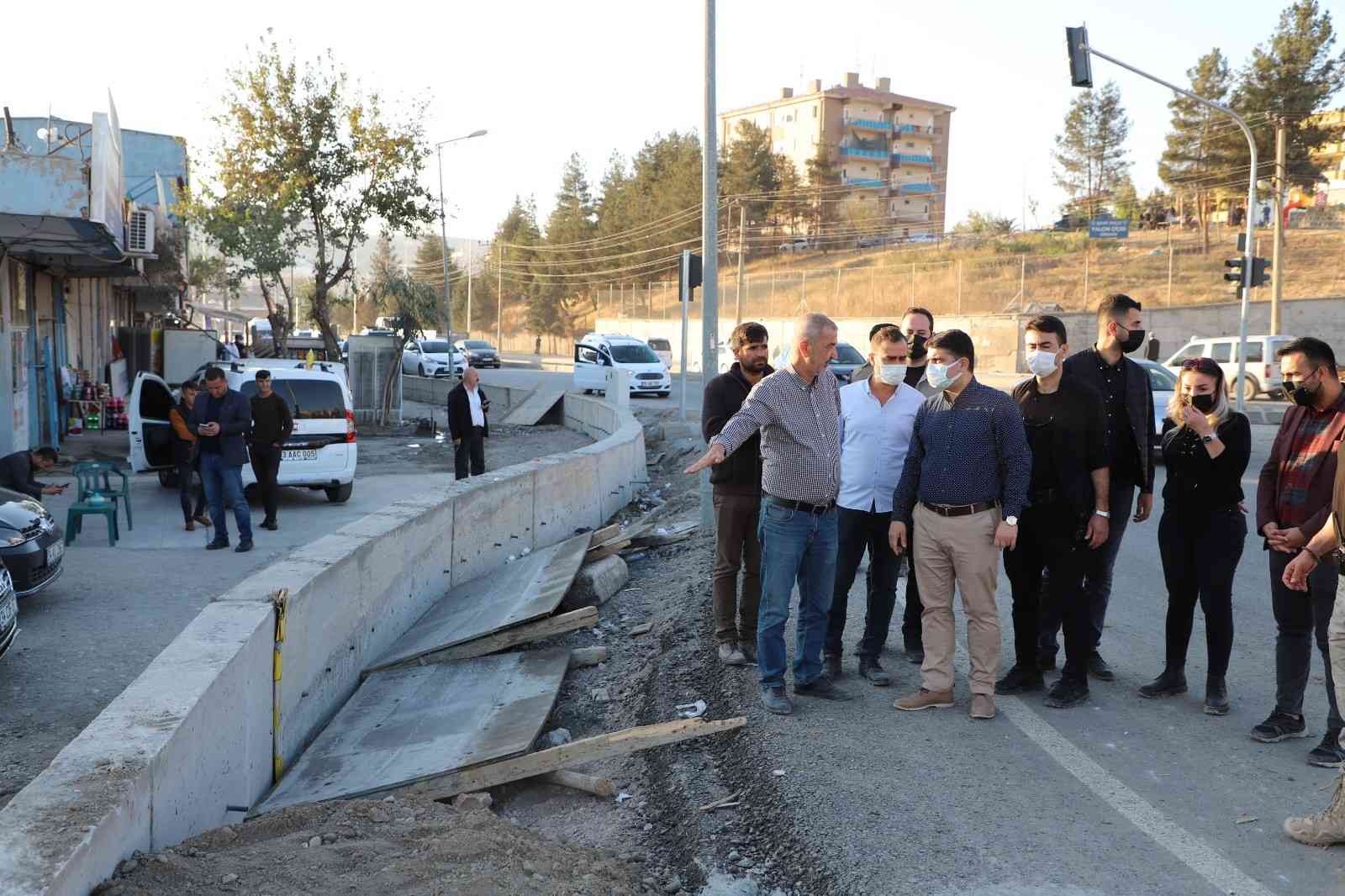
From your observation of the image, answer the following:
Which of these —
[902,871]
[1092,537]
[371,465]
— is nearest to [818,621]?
[1092,537]

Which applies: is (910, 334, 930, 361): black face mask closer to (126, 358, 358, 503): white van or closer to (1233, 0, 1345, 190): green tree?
(126, 358, 358, 503): white van

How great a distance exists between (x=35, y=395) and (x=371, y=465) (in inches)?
233

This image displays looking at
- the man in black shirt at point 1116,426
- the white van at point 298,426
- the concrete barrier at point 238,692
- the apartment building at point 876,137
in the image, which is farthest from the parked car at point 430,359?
the apartment building at point 876,137

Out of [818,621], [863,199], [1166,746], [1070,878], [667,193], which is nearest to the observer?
[1070,878]

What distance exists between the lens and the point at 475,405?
50.1ft

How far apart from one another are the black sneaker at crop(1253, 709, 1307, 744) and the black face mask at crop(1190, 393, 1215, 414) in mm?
1444

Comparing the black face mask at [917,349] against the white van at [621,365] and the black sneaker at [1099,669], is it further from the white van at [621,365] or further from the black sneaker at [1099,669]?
the white van at [621,365]

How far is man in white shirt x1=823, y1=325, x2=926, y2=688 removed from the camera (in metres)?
6.02

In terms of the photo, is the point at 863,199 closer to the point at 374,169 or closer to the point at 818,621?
the point at 374,169

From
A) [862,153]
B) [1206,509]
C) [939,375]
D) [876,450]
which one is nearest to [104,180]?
[876,450]

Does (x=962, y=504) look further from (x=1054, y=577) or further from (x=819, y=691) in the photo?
(x=819, y=691)

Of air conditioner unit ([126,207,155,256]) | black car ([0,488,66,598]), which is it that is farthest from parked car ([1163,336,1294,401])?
black car ([0,488,66,598])

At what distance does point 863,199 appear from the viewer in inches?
3784

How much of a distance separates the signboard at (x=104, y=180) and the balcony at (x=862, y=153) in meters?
95.4
